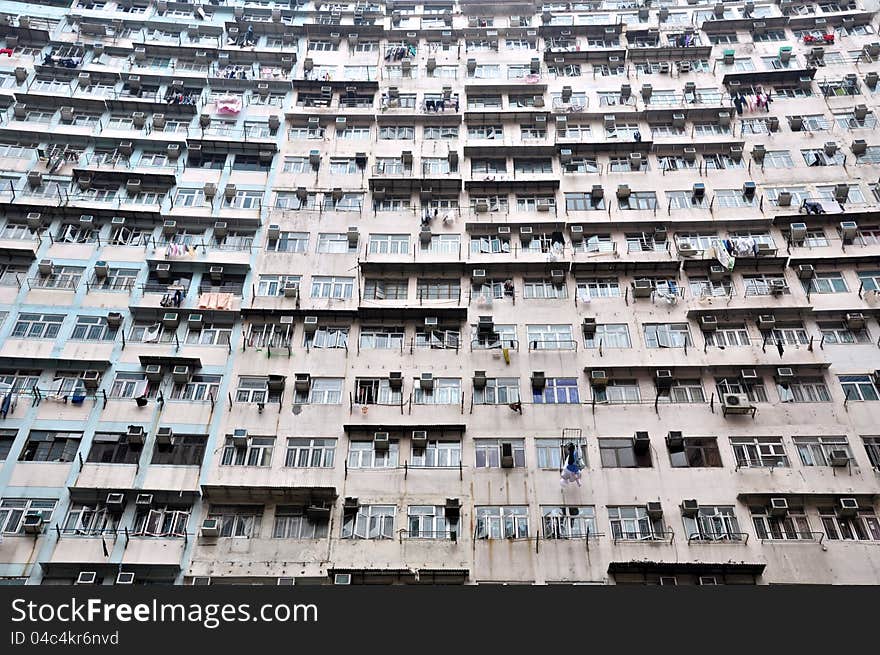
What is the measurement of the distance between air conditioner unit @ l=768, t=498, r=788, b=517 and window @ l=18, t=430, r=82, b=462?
22.3m

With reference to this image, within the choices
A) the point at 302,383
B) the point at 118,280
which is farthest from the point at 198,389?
the point at 118,280

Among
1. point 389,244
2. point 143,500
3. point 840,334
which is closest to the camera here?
point 143,500

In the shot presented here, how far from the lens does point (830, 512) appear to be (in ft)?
78.2

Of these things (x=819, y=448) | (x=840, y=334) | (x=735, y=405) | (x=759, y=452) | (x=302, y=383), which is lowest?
(x=759, y=452)

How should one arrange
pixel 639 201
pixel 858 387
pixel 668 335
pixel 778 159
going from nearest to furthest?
pixel 858 387 → pixel 668 335 → pixel 639 201 → pixel 778 159

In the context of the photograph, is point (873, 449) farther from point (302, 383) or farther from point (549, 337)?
point (302, 383)

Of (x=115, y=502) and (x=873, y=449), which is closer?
(x=115, y=502)

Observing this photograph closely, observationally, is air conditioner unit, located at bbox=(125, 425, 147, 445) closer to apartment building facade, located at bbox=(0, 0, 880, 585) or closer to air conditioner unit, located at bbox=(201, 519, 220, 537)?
apartment building facade, located at bbox=(0, 0, 880, 585)

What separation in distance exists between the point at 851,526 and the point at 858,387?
512 cm

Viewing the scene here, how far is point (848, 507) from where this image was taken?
23469mm

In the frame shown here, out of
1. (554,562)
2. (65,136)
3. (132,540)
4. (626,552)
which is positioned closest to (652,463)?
(626,552)

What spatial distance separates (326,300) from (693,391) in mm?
13578

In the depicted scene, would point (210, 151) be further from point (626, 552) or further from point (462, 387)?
point (626, 552)

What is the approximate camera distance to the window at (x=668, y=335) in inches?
1078
